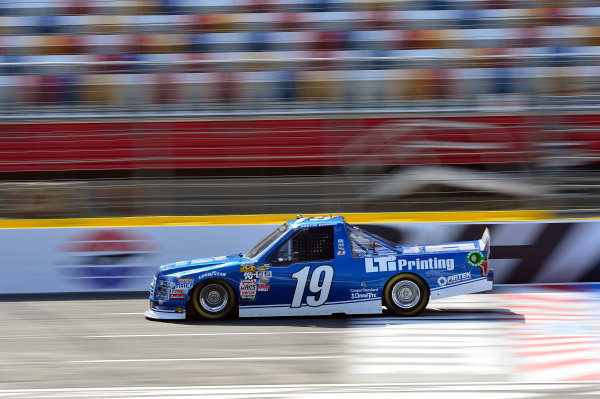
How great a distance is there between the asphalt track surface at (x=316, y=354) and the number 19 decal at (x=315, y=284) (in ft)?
0.75

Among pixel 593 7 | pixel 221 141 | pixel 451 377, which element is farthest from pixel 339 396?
pixel 593 7

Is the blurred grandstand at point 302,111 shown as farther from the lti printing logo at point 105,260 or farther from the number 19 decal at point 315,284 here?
the number 19 decal at point 315,284

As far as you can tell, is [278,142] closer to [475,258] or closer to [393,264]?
[393,264]

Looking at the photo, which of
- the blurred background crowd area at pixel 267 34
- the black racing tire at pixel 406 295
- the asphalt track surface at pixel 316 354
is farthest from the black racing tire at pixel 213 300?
the blurred background crowd area at pixel 267 34

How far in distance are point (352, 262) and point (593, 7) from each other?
12.3 meters

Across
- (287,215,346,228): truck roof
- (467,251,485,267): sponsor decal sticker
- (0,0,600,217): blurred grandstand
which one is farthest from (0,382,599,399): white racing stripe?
(0,0,600,217): blurred grandstand

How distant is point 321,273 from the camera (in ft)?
27.7

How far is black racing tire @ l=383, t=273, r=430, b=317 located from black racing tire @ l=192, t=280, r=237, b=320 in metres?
1.72

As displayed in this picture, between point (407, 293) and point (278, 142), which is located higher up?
point (278, 142)

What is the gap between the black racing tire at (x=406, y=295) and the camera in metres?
8.48

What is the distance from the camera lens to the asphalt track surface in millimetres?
5684

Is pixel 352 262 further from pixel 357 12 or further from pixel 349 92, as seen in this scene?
pixel 357 12

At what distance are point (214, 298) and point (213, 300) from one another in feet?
0.08

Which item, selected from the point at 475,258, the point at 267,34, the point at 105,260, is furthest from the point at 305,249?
the point at 267,34
